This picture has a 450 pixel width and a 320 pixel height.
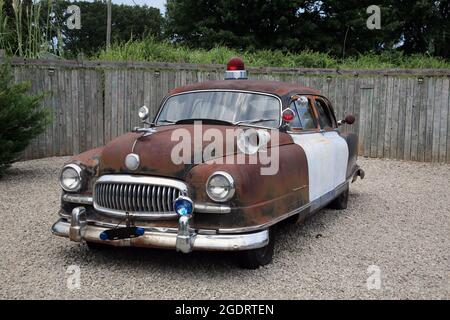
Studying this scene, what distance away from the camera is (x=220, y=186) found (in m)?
4.20

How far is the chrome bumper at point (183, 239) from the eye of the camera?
4.08 metres

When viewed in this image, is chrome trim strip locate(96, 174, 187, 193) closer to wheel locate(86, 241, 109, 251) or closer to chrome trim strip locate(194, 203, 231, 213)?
chrome trim strip locate(194, 203, 231, 213)

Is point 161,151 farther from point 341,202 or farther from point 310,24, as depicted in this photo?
point 310,24

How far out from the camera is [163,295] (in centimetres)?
398

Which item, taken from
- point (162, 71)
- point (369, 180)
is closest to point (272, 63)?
point (162, 71)

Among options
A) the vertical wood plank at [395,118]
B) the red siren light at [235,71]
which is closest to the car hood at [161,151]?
the red siren light at [235,71]

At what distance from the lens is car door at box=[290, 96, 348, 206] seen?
212 inches

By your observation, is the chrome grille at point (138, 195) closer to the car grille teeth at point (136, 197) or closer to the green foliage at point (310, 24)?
the car grille teeth at point (136, 197)

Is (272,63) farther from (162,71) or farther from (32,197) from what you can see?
(32,197)

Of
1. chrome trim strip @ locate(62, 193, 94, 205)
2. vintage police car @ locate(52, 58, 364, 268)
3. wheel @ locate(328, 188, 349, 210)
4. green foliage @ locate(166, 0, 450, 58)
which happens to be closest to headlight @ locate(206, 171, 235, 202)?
vintage police car @ locate(52, 58, 364, 268)

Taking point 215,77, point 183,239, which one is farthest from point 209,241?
point 215,77

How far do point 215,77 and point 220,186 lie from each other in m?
7.53

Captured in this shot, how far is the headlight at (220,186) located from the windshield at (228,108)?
1.18 metres
